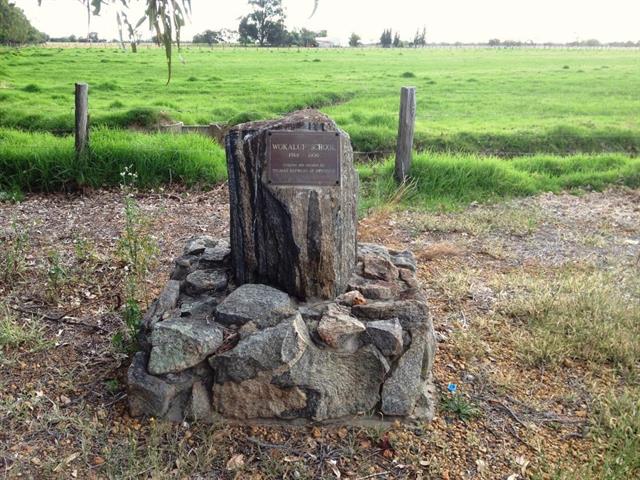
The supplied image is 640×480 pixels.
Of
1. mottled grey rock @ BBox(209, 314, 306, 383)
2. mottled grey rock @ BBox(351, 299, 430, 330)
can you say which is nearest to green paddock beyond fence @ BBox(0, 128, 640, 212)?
mottled grey rock @ BBox(351, 299, 430, 330)

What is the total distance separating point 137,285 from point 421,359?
2.76m

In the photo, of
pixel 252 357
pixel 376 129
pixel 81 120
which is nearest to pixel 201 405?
pixel 252 357

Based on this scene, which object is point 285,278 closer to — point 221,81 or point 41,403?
point 41,403

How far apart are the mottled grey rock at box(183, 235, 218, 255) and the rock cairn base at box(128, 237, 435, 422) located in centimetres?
94

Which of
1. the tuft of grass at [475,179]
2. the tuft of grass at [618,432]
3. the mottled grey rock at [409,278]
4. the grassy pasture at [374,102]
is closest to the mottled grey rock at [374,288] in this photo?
the mottled grey rock at [409,278]

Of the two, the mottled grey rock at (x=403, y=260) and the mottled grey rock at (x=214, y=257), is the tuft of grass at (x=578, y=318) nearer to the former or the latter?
the mottled grey rock at (x=403, y=260)

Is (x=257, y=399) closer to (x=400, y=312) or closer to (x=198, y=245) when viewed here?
(x=400, y=312)

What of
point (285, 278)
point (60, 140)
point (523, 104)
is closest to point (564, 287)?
point (285, 278)

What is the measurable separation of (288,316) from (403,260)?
134 cm

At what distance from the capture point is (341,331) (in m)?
3.66

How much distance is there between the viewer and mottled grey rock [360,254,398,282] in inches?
174

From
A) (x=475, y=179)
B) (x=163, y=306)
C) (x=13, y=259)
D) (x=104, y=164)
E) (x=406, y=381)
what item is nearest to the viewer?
(x=406, y=381)

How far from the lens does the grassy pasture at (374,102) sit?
12727 mm

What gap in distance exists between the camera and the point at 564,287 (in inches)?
215
